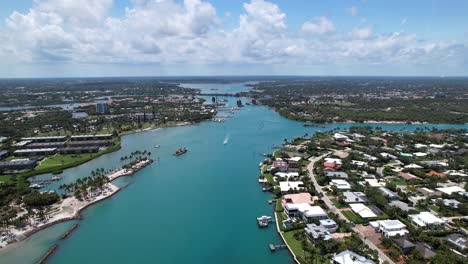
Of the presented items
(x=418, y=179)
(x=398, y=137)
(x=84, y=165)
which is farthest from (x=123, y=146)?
(x=398, y=137)

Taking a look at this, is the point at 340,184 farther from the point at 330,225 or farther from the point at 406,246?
the point at 406,246

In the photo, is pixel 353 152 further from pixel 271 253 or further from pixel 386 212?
pixel 271 253

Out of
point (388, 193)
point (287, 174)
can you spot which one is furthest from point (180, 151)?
point (388, 193)

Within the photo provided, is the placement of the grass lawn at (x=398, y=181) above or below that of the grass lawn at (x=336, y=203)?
above

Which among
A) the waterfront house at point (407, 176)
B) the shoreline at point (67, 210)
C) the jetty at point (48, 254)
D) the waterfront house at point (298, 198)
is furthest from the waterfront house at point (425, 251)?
the shoreline at point (67, 210)

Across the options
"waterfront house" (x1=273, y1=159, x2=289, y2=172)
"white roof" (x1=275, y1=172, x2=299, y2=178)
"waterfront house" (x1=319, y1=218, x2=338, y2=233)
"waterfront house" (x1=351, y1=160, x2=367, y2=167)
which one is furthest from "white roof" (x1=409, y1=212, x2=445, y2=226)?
"waterfront house" (x1=273, y1=159, x2=289, y2=172)

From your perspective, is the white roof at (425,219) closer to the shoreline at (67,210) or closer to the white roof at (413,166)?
the white roof at (413,166)

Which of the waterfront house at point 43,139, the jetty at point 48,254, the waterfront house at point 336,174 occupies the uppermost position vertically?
the waterfront house at point 43,139
